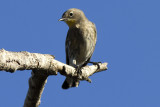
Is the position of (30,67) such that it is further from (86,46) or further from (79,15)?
(79,15)

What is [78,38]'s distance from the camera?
8.46 m

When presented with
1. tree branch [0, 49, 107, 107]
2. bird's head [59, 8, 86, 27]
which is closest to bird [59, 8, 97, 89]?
bird's head [59, 8, 86, 27]

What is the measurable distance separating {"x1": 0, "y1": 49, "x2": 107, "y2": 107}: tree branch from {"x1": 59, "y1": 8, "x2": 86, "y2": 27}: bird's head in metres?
2.15

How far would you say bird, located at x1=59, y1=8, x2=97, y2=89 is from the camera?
27.8 ft

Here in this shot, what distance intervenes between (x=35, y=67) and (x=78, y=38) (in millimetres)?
3898

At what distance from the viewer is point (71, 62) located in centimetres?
848

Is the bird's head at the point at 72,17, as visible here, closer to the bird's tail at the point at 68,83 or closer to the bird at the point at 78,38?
the bird at the point at 78,38

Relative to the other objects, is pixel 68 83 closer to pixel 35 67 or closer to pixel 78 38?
pixel 78 38

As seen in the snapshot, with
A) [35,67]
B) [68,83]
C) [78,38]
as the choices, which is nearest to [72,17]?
[78,38]

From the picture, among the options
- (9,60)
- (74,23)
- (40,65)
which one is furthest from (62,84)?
(9,60)

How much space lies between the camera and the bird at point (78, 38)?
847 cm

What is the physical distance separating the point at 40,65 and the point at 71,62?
3752mm


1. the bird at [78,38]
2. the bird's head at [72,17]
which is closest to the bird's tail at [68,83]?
the bird at [78,38]

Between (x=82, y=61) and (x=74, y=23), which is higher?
(x=74, y=23)
